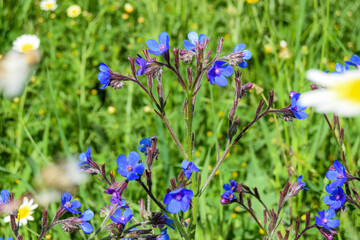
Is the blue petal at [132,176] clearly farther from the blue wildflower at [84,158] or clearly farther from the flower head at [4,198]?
the flower head at [4,198]

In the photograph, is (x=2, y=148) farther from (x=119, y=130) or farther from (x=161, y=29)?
(x=161, y=29)

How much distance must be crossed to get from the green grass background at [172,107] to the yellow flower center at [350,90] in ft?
4.31

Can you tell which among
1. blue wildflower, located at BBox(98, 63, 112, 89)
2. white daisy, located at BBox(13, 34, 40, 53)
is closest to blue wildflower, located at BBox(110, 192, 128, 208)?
blue wildflower, located at BBox(98, 63, 112, 89)

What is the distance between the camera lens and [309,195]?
7.80 feet

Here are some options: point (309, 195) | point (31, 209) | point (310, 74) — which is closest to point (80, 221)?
point (31, 209)

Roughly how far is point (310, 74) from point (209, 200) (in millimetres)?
1803

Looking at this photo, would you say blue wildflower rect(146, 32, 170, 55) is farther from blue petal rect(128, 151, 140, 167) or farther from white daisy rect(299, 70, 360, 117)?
white daisy rect(299, 70, 360, 117)

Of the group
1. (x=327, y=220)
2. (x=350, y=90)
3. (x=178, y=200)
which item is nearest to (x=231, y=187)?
(x=327, y=220)

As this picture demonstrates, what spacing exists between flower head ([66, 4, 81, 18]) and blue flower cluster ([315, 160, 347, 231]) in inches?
116

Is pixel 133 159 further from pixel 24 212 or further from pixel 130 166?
pixel 24 212

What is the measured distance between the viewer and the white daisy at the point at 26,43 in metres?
3.37

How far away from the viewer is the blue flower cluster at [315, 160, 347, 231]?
1.54 meters

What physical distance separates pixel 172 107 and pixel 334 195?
71.3 inches

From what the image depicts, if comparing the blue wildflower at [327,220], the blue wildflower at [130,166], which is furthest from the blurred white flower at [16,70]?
the blue wildflower at [327,220]
